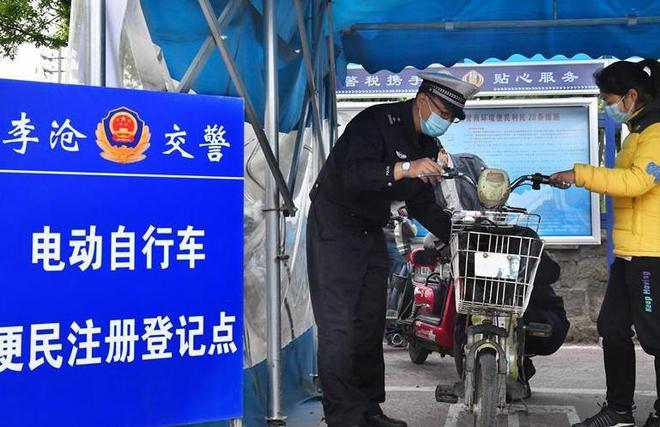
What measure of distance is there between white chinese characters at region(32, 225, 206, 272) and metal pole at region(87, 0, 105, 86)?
0.73 metres

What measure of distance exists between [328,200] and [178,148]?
151cm

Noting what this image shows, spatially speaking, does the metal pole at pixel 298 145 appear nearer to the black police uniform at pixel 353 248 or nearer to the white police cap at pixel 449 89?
the black police uniform at pixel 353 248

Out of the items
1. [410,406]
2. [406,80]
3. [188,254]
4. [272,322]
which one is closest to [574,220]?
[406,80]

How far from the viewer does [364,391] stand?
13.8ft

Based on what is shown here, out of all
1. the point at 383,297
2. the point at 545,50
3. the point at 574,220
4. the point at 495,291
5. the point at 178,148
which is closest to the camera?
the point at 178,148

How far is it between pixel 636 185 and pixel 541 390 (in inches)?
86.7

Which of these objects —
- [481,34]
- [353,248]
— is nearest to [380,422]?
[353,248]

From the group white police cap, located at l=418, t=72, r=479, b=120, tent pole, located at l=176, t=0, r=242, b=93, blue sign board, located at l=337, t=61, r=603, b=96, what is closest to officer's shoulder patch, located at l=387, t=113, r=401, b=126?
white police cap, located at l=418, t=72, r=479, b=120

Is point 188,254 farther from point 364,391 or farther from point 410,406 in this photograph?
point 410,406

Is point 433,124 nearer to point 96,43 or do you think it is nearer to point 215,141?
point 215,141

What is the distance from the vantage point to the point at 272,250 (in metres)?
3.78

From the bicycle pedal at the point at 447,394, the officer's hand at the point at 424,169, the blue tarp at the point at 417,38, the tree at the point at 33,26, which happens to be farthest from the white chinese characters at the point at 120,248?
the tree at the point at 33,26

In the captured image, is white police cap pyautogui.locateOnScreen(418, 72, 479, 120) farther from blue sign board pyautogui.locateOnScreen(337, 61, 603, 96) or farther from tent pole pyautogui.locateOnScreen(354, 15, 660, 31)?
blue sign board pyautogui.locateOnScreen(337, 61, 603, 96)

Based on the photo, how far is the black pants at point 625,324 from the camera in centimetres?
389
